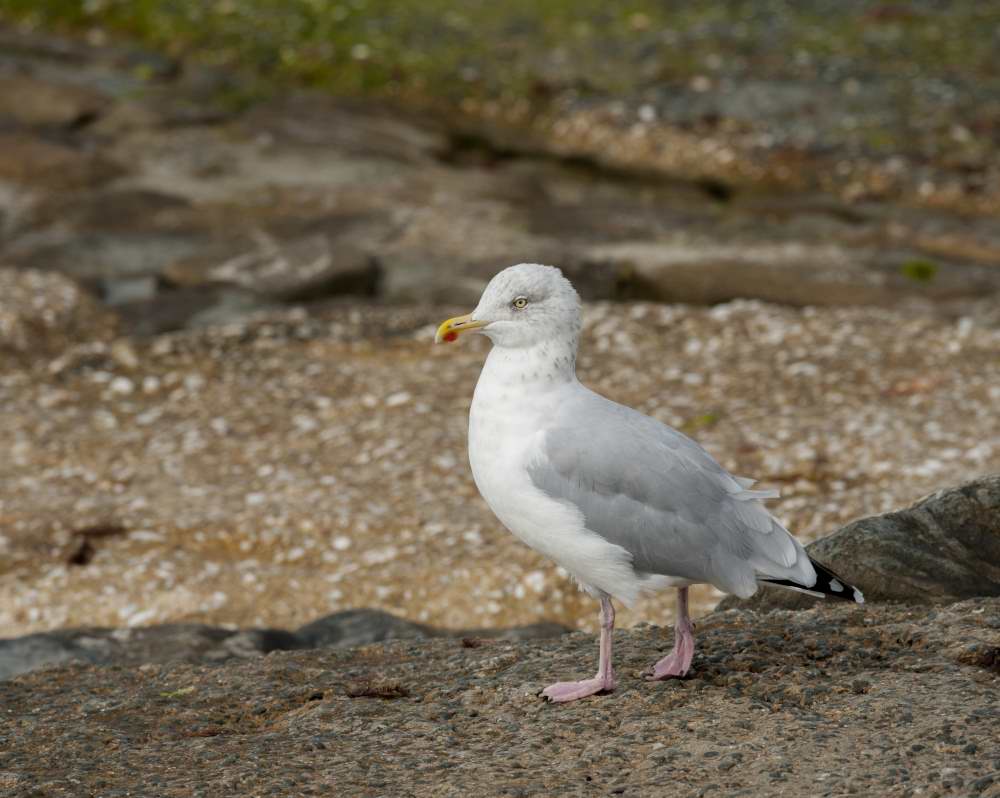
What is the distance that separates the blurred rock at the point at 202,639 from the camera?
8.18 metres

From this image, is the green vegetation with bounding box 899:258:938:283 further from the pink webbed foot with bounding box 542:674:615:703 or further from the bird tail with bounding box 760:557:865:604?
the pink webbed foot with bounding box 542:674:615:703

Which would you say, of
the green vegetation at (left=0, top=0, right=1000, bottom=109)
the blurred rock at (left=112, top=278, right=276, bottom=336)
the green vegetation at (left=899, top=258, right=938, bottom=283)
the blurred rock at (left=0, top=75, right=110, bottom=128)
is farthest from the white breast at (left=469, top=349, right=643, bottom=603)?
the blurred rock at (left=0, top=75, right=110, bottom=128)

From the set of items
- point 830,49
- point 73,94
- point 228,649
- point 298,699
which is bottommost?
point 228,649

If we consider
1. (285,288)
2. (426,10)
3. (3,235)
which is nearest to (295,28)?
(426,10)

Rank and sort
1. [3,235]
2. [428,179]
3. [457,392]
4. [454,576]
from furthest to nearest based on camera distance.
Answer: [428,179]
[3,235]
[457,392]
[454,576]

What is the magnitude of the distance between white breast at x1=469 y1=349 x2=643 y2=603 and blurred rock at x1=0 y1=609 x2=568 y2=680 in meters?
2.43

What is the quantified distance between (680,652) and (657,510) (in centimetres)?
65

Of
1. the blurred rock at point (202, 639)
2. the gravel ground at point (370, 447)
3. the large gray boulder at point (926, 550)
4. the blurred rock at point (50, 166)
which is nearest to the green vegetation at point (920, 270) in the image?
the gravel ground at point (370, 447)

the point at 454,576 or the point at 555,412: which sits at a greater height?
the point at 555,412

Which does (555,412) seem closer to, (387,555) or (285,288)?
(387,555)

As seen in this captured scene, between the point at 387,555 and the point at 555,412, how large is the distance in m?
4.19

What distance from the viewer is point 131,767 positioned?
18.1 ft

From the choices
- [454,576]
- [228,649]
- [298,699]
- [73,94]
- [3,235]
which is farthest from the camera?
[73,94]

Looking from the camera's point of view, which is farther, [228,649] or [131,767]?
[228,649]
